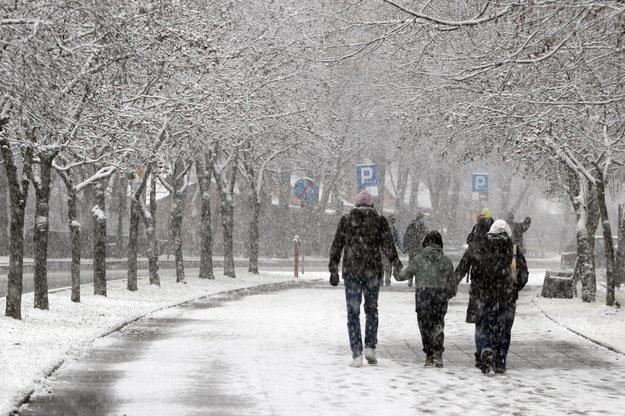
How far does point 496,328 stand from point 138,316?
8.50 m

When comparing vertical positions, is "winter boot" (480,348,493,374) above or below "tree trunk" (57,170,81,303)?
below

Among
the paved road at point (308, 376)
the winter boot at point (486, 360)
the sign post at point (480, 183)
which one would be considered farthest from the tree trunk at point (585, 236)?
the sign post at point (480, 183)

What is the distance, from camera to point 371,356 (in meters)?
13.1

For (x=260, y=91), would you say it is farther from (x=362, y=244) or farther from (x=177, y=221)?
(x=362, y=244)

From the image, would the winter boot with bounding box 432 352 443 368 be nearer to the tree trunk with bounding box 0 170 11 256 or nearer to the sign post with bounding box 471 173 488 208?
the sign post with bounding box 471 173 488 208

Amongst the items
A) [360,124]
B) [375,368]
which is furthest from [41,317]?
[360,124]

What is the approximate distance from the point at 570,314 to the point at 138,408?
1352 cm

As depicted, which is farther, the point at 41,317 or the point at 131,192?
the point at 131,192

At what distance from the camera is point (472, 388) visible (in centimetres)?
1129

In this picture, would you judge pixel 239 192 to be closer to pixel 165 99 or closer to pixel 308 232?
pixel 308 232

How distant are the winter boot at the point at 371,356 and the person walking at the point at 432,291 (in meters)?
0.59

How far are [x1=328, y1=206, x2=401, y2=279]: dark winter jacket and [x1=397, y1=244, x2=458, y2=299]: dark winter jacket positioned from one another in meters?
0.34

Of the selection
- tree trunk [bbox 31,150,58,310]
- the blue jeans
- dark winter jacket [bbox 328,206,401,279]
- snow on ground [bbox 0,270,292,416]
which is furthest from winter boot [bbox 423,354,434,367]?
tree trunk [bbox 31,150,58,310]

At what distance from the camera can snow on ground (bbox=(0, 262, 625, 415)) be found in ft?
35.5
